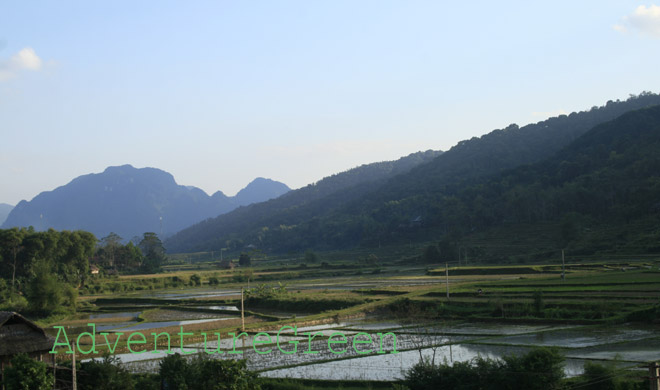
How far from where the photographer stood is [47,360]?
17.5 m

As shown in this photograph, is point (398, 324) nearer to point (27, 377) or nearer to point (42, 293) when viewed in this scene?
point (27, 377)

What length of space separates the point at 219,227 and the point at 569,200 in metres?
121

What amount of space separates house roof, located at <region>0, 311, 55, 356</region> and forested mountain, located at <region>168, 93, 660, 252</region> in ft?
201

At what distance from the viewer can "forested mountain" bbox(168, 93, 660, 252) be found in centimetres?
9206

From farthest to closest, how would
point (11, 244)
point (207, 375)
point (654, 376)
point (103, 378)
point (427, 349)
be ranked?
point (11, 244), point (427, 349), point (103, 378), point (207, 375), point (654, 376)

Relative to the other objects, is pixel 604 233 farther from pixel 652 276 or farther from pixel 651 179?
pixel 652 276

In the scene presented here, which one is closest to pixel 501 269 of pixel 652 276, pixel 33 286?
pixel 652 276

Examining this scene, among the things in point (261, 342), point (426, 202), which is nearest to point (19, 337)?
point (261, 342)

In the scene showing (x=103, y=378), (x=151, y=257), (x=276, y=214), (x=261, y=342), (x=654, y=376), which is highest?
(x=276, y=214)

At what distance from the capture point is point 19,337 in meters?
16.8

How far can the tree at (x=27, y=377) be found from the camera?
12.8 meters

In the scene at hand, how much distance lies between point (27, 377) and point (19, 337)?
4.70 m

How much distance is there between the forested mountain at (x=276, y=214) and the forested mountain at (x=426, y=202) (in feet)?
1.84

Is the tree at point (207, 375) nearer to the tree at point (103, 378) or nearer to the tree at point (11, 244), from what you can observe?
the tree at point (103, 378)
